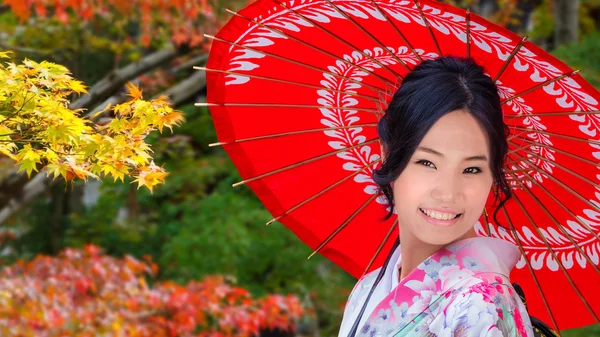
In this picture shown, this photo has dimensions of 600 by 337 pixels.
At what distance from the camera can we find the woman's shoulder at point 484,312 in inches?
58.9

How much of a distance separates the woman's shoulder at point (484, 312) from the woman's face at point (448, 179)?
173mm

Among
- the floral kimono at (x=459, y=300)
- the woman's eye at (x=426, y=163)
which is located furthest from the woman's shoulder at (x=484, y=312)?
the woman's eye at (x=426, y=163)

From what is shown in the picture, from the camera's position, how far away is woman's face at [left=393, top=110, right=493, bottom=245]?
66.0 inches

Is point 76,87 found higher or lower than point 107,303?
higher

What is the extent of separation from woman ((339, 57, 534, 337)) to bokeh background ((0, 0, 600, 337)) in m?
2.68

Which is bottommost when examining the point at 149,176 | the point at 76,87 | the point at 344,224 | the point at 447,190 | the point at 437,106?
the point at 344,224

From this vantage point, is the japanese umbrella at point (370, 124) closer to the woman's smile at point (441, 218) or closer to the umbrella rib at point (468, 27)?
the umbrella rib at point (468, 27)

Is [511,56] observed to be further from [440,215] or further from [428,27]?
[440,215]

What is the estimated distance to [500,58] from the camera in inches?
75.8

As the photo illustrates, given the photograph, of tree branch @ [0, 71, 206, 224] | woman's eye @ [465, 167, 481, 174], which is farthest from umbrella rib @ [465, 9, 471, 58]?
tree branch @ [0, 71, 206, 224]

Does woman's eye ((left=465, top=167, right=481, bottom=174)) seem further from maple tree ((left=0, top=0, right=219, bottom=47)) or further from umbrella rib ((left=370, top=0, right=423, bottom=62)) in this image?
maple tree ((left=0, top=0, right=219, bottom=47))

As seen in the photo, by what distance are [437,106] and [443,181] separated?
6.4 inches

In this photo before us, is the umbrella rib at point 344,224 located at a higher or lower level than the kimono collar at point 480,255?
lower

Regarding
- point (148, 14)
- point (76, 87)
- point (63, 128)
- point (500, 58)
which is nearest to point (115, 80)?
point (148, 14)
